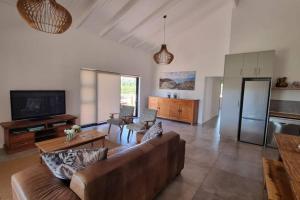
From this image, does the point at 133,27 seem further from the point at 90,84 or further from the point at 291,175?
the point at 291,175

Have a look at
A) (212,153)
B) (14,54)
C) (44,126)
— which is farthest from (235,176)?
(14,54)

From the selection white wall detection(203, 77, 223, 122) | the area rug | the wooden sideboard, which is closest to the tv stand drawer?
the area rug

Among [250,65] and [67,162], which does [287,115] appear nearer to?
[250,65]

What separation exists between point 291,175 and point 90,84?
5109 millimetres

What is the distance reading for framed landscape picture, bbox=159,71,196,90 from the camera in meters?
6.34

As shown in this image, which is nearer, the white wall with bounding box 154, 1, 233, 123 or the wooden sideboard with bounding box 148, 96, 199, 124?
the white wall with bounding box 154, 1, 233, 123

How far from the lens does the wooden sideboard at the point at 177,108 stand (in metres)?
5.98

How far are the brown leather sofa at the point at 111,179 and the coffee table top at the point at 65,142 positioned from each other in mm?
1062

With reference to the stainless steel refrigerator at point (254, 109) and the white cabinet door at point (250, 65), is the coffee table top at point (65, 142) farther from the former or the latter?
the white cabinet door at point (250, 65)

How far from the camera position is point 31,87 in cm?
369

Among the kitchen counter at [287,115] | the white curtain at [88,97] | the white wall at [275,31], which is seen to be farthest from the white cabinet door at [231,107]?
the white curtain at [88,97]

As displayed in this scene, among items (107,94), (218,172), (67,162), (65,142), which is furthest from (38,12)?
(107,94)

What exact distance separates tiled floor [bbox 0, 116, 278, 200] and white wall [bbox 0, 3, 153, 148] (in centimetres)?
150

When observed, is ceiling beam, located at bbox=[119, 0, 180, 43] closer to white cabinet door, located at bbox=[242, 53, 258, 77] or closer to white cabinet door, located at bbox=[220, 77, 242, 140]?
white cabinet door, located at bbox=[242, 53, 258, 77]
